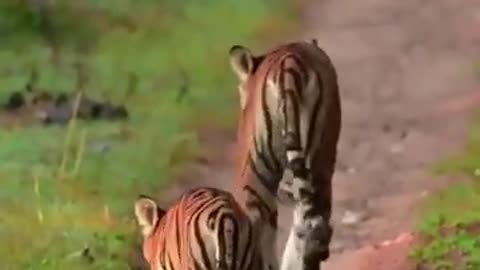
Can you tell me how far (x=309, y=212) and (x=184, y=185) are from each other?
7.03 ft

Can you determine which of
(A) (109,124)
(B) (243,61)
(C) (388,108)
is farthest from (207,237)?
(C) (388,108)

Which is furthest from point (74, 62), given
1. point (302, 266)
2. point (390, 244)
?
point (302, 266)

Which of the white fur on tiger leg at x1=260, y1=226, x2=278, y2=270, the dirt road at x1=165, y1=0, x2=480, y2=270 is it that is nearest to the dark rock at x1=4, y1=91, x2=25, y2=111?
the dirt road at x1=165, y1=0, x2=480, y2=270

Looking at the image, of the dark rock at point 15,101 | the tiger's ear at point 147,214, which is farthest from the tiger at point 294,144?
the dark rock at point 15,101

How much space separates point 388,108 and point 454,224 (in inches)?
130

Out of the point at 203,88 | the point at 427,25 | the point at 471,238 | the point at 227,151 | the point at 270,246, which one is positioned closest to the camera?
the point at 270,246

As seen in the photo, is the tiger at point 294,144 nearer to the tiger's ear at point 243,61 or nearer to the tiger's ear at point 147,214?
the tiger's ear at point 243,61

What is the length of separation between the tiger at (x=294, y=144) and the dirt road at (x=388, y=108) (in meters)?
0.91

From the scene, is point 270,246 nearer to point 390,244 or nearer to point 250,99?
point 250,99

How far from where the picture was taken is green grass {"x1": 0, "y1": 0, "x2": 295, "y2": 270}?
850cm

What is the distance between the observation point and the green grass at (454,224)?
326 inches

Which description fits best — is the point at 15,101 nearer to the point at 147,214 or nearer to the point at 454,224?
the point at 454,224

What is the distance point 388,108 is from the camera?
12.0 meters

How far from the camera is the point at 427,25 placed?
46.8ft
